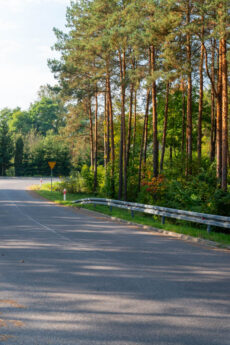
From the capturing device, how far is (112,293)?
260 inches

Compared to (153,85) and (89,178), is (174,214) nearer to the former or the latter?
(153,85)

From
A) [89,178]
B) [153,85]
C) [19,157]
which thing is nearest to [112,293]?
[153,85]

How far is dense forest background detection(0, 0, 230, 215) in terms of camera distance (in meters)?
19.6

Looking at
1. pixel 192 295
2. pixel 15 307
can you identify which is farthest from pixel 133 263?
pixel 15 307

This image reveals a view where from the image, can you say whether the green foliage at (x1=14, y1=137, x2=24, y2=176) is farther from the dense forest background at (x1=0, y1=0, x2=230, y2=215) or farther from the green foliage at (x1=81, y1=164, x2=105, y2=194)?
the green foliage at (x1=81, y1=164, x2=105, y2=194)

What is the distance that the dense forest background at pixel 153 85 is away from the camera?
64.2ft

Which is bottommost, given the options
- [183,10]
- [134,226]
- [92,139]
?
[134,226]

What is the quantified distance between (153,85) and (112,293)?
20251 millimetres

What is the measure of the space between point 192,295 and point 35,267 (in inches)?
138

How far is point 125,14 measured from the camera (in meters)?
25.8

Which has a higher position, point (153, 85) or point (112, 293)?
point (153, 85)

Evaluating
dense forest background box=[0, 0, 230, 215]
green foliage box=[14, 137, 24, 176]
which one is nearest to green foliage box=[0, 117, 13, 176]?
green foliage box=[14, 137, 24, 176]

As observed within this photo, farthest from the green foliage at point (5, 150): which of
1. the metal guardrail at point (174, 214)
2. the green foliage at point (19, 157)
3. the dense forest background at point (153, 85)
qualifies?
the metal guardrail at point (174, 214)

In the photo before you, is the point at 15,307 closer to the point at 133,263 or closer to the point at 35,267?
the point at 35,267
